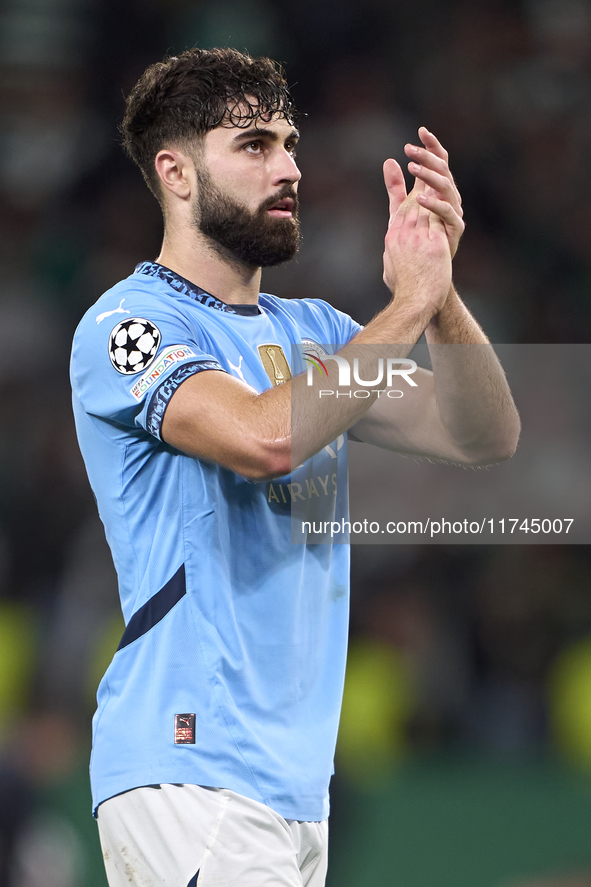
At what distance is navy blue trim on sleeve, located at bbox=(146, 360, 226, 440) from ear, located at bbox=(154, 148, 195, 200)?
0.62m

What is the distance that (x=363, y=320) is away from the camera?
628 centimetres

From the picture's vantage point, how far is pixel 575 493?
5832mm

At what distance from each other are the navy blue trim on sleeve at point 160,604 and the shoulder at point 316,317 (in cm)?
81

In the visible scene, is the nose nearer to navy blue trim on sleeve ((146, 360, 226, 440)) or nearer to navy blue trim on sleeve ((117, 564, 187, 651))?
navy blue trim on sleeve ((146, 360, 226, 440))

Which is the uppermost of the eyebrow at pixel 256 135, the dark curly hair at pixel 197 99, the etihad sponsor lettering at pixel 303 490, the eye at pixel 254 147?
the dark curly hair at pixel 197 99

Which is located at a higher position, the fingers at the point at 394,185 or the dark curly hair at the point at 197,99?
the dark curly hair at the point at 197,99

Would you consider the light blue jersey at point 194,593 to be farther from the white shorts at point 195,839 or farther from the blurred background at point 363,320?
the blurred background at point 363,320

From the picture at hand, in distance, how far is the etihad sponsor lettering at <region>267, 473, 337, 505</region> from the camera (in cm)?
224

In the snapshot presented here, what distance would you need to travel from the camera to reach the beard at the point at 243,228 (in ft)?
7.92

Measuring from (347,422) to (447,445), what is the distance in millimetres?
604

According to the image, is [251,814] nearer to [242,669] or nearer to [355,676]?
[242,669]

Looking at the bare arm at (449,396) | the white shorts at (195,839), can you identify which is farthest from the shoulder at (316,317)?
the white shorts at (195,839)

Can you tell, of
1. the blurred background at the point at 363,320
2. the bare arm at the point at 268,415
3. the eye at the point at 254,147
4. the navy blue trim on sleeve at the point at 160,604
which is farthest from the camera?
the blurred background at the point at 363,320

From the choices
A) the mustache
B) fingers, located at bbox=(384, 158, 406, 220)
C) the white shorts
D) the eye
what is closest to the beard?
the mustache
